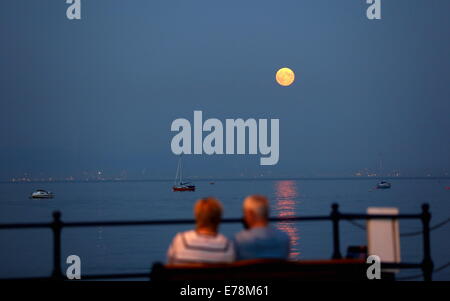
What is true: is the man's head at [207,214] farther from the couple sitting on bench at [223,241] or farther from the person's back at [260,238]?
the person's back at [260,238]

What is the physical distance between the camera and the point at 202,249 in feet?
16.0

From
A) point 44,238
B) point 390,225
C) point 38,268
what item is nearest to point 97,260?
point 38,268

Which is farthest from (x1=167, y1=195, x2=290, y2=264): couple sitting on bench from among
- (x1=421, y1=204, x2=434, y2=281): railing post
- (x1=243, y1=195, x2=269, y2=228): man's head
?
(x1=421, y1=204, x2=434, y2=281): railing post

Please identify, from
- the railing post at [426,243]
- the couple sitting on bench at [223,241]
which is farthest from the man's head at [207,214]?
the railing post at [426,243]

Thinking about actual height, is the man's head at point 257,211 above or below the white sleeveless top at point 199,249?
above

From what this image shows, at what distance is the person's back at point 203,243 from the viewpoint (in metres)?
4.89

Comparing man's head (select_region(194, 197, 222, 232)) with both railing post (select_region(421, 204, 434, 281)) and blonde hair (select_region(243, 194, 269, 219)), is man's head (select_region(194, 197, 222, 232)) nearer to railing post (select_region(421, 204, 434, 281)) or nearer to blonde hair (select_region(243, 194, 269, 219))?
blonde hair (select_region(243, 194, 269, 219))

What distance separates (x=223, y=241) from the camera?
4.93m

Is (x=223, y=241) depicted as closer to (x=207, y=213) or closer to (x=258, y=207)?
(x=207, y=213)

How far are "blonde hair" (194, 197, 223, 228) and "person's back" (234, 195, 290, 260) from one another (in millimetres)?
253

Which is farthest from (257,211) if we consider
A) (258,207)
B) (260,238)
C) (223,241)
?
(223,241)

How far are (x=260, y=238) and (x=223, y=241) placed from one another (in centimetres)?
31
